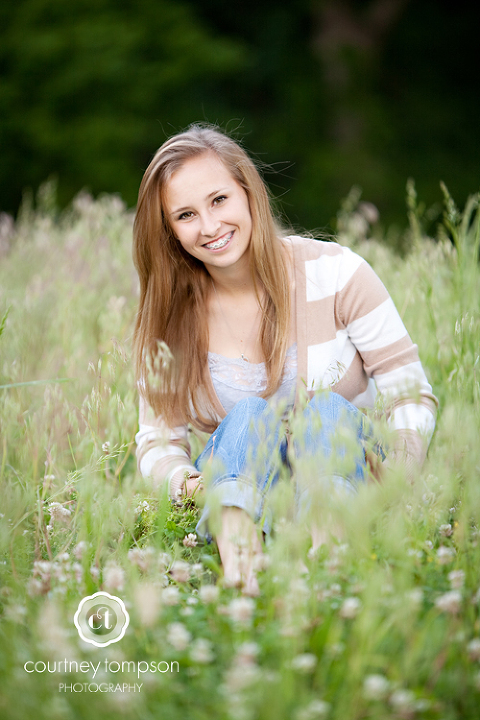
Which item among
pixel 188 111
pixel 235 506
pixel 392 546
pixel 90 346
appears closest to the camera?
pixel 392 546

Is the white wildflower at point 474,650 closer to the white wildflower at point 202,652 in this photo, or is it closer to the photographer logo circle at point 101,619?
the white wildflower at point 202,652

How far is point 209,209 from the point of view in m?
1.59

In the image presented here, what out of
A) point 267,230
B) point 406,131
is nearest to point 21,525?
point 267,230

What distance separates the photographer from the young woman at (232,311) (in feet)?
5.15

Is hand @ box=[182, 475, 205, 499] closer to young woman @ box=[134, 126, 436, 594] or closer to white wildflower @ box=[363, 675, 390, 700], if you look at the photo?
young woman @ box=[134, 126, 436, 594]

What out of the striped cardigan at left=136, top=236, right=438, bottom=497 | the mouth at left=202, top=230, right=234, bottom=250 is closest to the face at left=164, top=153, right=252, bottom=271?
the mouth at left=202, top=230, right=234, bottom=250

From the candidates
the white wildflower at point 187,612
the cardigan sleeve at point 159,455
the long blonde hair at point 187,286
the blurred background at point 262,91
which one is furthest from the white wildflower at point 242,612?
the blurred background at point 262,91

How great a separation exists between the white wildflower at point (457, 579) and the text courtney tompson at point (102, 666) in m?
0.43

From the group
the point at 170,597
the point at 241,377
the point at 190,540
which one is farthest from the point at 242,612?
the point at 241,377

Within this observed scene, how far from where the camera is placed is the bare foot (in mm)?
1054

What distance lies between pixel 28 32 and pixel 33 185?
1611 millimetres

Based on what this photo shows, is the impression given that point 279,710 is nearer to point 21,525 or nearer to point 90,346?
point 21,525

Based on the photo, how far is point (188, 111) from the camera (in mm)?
7730

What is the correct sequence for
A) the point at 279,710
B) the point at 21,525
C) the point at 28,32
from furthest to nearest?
the point at 28,32, the point at 21,525, the point at 279,710
